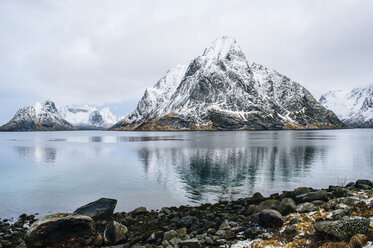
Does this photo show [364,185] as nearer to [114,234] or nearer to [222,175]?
[222,175]

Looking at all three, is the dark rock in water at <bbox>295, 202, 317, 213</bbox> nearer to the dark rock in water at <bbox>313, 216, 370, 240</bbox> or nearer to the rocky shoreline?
the rocky shoreline

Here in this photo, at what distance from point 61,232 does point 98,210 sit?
5.96 meters

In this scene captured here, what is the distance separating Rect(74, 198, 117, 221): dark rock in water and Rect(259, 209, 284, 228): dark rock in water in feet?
44.9

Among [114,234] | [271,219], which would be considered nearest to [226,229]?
[271,219]

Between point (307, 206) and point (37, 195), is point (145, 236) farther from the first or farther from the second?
point (37, 195)

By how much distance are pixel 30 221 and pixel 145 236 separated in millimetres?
12414

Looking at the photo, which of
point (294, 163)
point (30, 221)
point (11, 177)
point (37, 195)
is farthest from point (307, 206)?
point (11, 177)

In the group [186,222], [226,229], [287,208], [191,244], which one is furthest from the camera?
[186,222]

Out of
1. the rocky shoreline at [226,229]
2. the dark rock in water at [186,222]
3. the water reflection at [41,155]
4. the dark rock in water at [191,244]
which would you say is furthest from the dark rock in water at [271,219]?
the water reflection at [41,155]

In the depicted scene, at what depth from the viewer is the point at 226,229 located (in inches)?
647

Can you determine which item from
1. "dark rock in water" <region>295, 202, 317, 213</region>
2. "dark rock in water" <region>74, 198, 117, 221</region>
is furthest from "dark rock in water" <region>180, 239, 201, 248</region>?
"dark rock in water" <region>74, 198, 117, 221</region>

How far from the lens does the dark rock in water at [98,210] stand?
21938mm

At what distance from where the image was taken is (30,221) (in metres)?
22.3

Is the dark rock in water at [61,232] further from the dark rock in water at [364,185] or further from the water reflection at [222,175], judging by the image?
the dark rock in water at [364,185]
